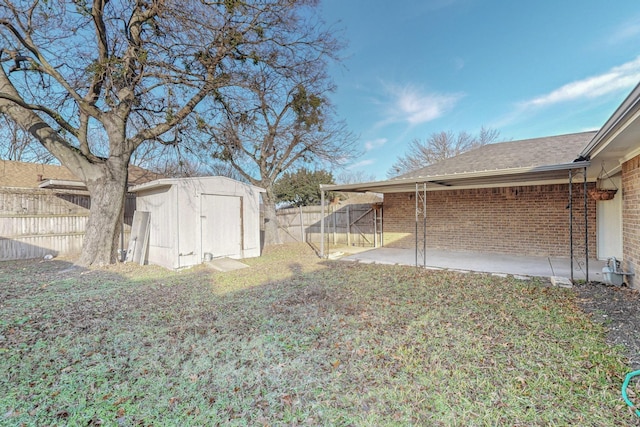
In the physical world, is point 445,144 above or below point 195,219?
above

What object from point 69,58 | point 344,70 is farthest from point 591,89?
point 69,58

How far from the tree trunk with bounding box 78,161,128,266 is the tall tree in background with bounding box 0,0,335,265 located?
2cm

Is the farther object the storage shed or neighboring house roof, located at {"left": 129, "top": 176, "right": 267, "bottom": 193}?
the storage shed

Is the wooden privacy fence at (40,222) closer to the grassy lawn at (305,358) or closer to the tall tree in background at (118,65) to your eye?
the tall tree in background at (118,65)

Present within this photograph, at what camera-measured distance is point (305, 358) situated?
2.83m

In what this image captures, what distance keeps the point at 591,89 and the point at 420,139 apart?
1468 centimetres

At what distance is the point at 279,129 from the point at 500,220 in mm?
8636

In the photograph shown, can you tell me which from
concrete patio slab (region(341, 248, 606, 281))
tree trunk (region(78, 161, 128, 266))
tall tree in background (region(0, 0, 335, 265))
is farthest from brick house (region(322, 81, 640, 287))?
tree trunk (region(78, 161, 128, 266))

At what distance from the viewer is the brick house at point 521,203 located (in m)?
5.97

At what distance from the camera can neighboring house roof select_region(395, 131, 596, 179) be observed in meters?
7.87

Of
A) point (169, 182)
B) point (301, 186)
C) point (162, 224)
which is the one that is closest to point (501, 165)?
point (169, 182)

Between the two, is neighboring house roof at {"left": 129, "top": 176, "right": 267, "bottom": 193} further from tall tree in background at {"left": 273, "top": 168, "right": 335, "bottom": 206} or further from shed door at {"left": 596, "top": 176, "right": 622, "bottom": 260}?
shed door at {"left": 596, "top": 176, "right": 622, "bottom": 260}

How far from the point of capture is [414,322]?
145 inches

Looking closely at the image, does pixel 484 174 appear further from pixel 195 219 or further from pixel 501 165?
pixel 195 219
